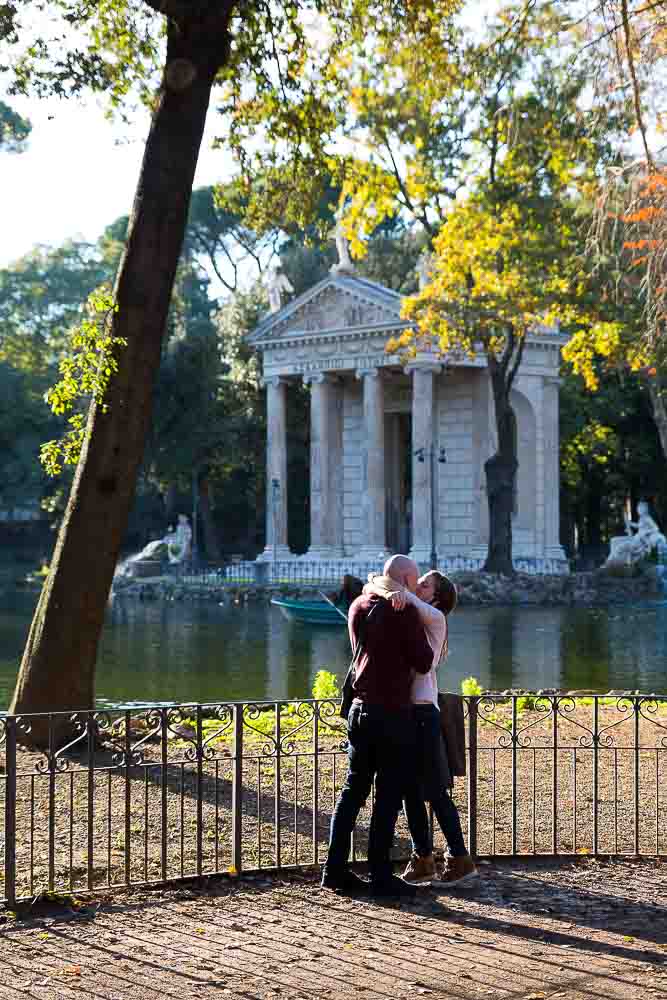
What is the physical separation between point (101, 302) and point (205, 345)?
39781mm

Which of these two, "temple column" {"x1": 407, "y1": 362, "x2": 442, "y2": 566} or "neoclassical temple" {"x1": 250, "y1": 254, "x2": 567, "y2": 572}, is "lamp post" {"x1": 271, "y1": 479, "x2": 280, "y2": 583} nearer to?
"neoclassical temple" {"x1": 250, "y1": 254, "x2": 567, "y2": 572}

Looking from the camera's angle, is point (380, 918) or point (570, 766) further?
point (570, 766)

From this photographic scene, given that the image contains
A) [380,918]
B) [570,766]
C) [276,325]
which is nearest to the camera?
[380,918]

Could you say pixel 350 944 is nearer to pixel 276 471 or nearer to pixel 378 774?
pixel 378 774

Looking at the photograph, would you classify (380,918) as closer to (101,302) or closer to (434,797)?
(434,797)

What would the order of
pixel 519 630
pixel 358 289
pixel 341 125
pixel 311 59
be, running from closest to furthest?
1. pixel 311 59
2. pixel 341 125
3. pixel 519 630
4. pixel 358 289

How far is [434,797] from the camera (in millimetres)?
6652

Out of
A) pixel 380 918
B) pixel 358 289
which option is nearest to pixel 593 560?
pixel 358 289

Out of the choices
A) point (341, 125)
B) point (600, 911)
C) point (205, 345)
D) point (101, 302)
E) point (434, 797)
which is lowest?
point (600, 911)

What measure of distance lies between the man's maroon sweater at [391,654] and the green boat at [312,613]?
22.7 metres

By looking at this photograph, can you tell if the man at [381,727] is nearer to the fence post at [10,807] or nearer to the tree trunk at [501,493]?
the fence post at [10,807]

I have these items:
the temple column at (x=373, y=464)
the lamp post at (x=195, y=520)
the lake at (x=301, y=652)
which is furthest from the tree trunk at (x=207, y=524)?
the lake at (x=301, y=652)

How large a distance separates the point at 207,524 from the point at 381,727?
48.8 metres

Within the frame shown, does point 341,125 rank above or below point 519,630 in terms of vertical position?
above
